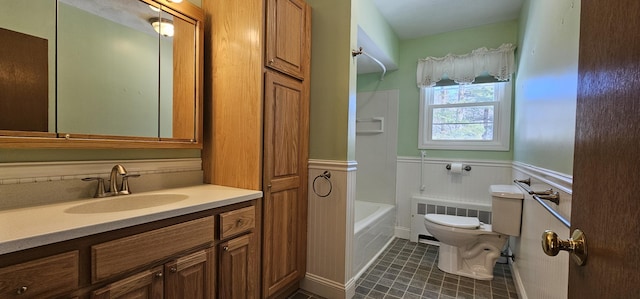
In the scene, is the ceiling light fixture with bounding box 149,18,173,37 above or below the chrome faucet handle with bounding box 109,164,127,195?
above

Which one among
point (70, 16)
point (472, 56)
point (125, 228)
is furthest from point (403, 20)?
point (125, 228)

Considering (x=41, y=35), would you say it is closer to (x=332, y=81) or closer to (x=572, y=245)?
(x=332, y=81)

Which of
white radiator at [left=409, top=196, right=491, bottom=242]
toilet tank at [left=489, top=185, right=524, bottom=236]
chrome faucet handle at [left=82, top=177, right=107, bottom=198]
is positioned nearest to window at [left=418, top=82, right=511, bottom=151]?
white radiator at [left=409, top=196, right=491, bottom=242]

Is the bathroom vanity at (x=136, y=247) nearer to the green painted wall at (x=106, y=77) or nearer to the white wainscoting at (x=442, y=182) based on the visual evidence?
the green painted wall at (x=106, y=77)

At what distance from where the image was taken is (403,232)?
10.3ft

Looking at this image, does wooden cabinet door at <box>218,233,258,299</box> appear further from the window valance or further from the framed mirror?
the window valance

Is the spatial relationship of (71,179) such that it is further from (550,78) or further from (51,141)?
(550,78)

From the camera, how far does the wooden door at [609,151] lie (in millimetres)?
380

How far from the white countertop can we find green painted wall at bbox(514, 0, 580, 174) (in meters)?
1.48

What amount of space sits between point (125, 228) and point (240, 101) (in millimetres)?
906

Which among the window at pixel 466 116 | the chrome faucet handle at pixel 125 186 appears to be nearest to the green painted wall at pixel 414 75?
the window at pixel 466 116

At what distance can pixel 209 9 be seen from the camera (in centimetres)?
177

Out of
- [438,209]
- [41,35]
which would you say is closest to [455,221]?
[438,209]

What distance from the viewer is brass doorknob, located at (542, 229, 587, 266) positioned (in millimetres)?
522
